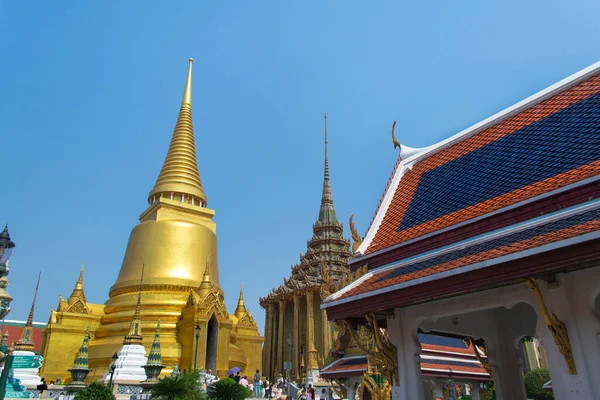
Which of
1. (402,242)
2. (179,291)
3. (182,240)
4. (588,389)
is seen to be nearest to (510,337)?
(402,242)

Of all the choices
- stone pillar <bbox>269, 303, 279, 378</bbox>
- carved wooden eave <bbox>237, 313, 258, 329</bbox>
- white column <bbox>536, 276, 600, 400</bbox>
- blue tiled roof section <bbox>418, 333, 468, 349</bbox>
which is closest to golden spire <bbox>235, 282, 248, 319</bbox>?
carved wooden eave <bbox>237, 313, 258, 329</bbox>

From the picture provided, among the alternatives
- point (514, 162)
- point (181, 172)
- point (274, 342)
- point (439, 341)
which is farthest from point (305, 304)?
point (514, 162)

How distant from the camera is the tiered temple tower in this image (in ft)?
111

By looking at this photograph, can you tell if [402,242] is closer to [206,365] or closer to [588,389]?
[588,389]

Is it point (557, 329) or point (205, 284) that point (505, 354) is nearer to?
point (557, 329)

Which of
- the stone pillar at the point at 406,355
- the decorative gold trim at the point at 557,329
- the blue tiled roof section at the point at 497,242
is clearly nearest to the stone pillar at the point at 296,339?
the stone pillar at the point at 406,355

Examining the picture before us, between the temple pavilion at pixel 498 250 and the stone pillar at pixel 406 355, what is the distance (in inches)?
0.6

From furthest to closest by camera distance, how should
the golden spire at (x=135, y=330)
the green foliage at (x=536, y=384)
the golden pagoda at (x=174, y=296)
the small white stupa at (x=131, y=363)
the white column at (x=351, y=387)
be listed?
the green foliage at (x=536, y=384)
the golden pagoda at (x=174, y=296)
the golden spire at (x=135, y=330)
the white column at (x=351, y=387)
the small white stupa at (x=131, y=363)

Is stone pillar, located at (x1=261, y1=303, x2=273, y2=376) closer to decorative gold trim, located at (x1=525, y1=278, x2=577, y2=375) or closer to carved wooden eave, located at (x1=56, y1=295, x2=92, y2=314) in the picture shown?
carved wooden eave, located at (x1=56, y1=295, x2=92, y2=314)

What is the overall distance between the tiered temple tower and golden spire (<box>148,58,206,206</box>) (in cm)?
1167

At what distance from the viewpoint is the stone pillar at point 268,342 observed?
37.9 meters

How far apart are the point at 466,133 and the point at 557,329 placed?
5039mm

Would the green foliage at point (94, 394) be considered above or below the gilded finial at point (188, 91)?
below

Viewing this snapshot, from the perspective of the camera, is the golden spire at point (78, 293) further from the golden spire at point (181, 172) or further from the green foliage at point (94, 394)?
the green foliage at point (94, 394)
